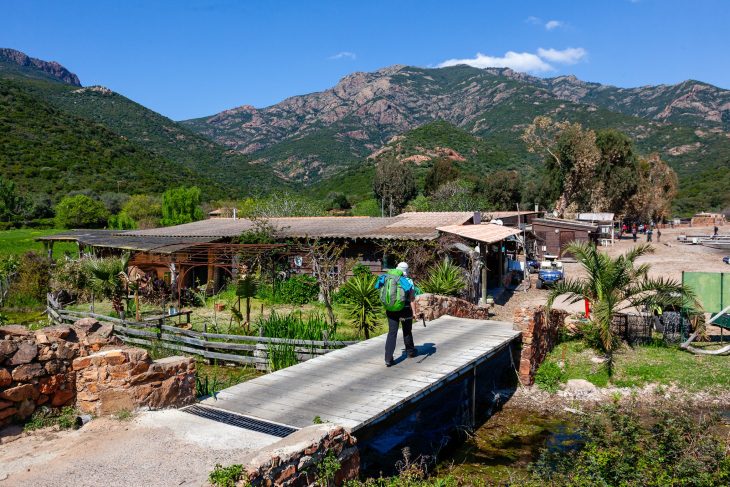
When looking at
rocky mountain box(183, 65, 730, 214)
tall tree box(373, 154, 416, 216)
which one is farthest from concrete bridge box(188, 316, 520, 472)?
rocky mountain box(183, 65, 730, 214)

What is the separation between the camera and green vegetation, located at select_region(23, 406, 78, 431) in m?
6.64

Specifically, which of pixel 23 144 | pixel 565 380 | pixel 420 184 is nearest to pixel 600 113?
pixel 420 184

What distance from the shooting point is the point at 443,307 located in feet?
48.6

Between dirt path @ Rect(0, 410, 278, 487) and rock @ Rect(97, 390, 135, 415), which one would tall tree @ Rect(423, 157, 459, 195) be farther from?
dirt path @ Rect(0, 410, 278, 487)

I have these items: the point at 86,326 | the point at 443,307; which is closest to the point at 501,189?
the point at 443,307

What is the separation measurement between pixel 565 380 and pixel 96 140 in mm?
65161

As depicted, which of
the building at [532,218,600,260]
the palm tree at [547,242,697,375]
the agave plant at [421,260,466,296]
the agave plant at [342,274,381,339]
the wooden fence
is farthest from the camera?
A: the building at [532,218,600,260]

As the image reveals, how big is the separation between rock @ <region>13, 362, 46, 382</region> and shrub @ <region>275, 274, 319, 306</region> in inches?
572

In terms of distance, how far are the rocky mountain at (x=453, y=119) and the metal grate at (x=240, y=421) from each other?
82.1 m

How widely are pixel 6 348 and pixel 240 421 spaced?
2923mm

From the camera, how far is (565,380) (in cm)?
1232

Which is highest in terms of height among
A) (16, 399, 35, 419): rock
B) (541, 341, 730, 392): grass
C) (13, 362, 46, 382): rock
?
(13, 362, 46, 382): rock

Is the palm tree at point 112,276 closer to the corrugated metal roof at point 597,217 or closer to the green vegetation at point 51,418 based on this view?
the green vegetation at point 51,418

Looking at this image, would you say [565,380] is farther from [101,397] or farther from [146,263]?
[146,263]
